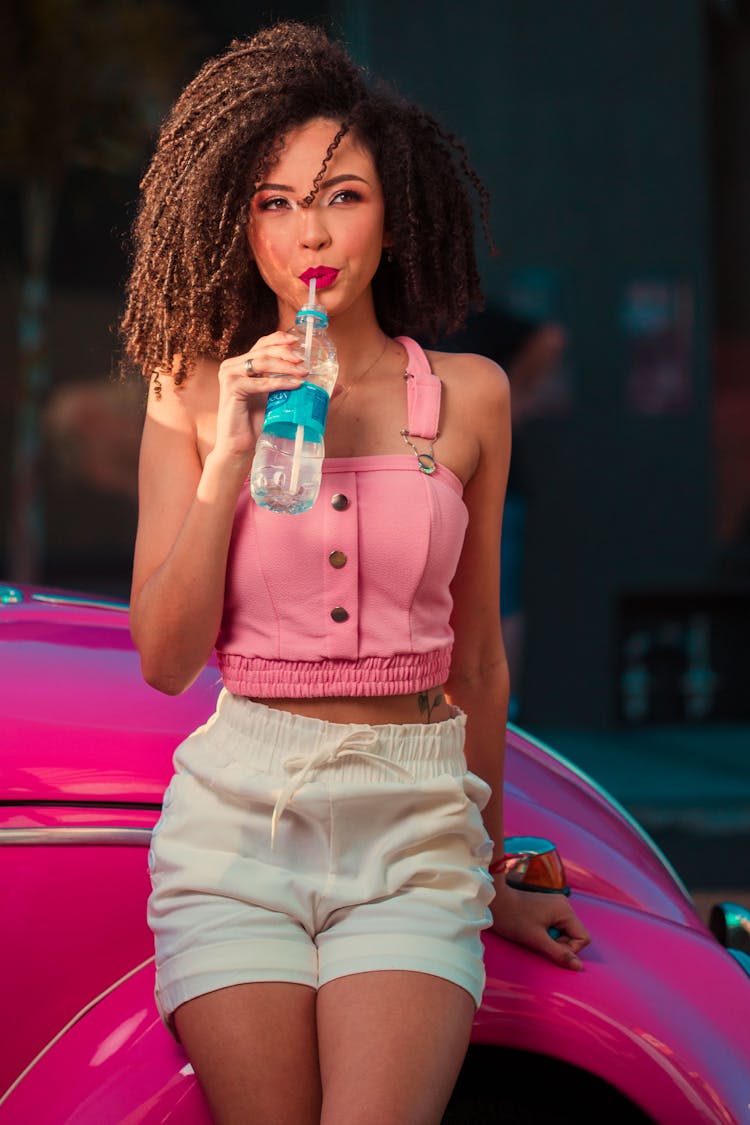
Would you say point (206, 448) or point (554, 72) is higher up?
point (554, 72)

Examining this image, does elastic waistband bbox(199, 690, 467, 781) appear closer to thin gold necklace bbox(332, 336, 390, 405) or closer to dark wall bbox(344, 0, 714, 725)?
thin gold necklace bbox(332, 336, 390, 405)

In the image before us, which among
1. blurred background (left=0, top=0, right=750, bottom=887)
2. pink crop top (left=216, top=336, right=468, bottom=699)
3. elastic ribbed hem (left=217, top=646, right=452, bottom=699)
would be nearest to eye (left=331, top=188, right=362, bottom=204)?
pink crop top (left=216, top=336, right=468, bottom=699)

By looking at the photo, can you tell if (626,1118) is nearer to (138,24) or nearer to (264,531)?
(264,531)

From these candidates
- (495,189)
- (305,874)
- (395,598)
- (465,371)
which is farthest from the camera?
(495,189)

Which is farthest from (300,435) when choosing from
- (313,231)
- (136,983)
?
(136,983)

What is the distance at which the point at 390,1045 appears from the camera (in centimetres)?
175

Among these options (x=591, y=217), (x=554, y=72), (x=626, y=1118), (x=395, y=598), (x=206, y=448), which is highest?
(x=554, y=72)

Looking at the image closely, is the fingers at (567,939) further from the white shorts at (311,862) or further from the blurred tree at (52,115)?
the blurred tree at (52,115)

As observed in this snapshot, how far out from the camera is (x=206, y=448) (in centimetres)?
203

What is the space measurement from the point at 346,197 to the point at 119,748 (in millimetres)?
834

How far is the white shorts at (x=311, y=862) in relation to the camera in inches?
71.7

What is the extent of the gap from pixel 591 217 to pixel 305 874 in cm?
763

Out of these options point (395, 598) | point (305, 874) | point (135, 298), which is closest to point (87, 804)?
point (305, 874)

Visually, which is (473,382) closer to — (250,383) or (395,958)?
(250,383)
